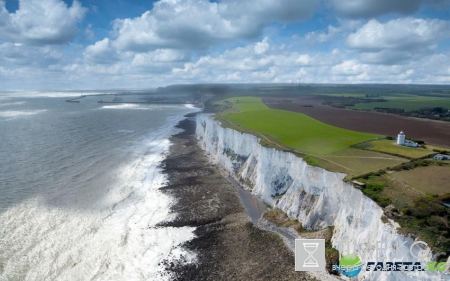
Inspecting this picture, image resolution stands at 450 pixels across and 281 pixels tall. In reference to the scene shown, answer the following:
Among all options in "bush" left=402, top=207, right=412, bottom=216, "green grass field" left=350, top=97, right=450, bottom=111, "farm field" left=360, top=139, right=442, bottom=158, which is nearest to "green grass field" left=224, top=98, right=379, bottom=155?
"farm field" left=360, top=139, right=442, bottom=158

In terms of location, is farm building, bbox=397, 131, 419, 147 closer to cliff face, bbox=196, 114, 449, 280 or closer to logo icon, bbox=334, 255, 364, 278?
cliff face, bbox=196, 114, 449, 280

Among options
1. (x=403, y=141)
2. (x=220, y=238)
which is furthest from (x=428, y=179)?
(x=220, y=238)

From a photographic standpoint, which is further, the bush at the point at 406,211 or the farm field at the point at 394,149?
the farm field at the point at 394,149

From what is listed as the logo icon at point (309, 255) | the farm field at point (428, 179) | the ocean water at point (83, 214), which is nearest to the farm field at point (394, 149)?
the farm field at point (428, 179)

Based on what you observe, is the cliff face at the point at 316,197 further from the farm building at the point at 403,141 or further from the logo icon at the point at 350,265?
the farm building at the point at 403,141

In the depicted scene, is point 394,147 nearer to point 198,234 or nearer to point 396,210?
point 396,210

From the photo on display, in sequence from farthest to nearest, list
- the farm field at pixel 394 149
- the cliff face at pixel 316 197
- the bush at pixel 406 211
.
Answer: the farm field at pixel 394 149 → the bush at pixel 406 211 → the cliff face at pixel 316 197

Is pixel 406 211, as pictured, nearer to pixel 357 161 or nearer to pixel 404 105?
pixel 357 161
